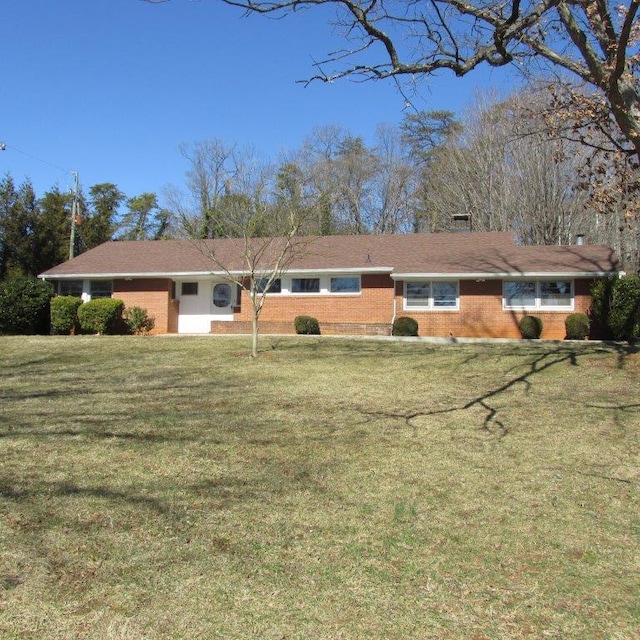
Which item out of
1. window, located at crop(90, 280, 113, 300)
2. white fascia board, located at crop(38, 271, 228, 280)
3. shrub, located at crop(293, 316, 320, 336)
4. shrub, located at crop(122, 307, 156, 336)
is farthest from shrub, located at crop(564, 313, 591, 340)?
window, located at crop(90, 280, 113, 300)

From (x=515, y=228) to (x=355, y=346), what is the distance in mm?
22670

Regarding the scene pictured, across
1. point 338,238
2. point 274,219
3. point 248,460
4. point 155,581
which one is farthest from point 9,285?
point 155,581

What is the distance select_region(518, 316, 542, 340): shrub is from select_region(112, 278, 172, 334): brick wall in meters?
12.7

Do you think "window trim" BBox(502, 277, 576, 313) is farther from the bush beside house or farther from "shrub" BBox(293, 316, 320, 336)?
"shrub" BBox(293, 316, 320, 336)

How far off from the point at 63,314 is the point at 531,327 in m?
16.3

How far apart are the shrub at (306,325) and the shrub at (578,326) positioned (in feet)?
27.0

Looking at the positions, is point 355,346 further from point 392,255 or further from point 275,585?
point 275,585

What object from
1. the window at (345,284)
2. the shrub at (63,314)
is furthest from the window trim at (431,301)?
the shrub at (63,314)

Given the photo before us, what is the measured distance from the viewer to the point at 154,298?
75.5ft

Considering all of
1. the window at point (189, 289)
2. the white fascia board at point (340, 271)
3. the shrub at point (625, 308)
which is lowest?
the shrub at point (625, 308)

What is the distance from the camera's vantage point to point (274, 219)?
20984mm

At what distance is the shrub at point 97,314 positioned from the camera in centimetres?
2169

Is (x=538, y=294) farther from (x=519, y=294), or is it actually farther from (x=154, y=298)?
(x=154, y=298)

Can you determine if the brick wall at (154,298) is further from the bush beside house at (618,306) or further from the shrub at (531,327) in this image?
the bush beside house at (618,306)
